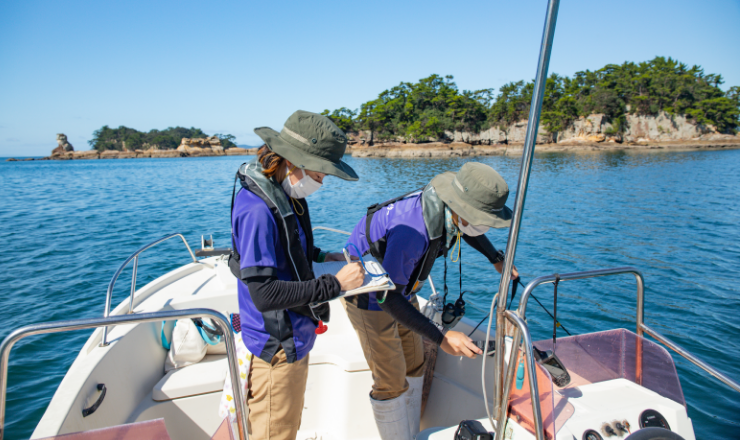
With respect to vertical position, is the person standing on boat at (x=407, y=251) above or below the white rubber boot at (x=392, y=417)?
above

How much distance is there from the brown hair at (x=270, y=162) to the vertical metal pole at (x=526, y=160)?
0.93m

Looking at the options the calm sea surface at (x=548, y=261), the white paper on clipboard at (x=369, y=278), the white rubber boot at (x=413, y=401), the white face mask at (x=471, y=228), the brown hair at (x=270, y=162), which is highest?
the brown hair at (x=270, y=162)

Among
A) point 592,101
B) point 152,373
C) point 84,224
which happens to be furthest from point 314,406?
point 592,101

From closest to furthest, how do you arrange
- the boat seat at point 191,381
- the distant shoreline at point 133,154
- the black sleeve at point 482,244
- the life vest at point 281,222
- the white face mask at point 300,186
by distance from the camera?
1. the life vest at point 281,222
2. the white face mask at point 300,186
3. the boat seat at point 191,381
4. the black sleeve at point 482,244
5. the distant shoreline at point 133,154

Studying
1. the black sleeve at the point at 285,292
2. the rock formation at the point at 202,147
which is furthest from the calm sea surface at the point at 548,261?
the rock formation at the point at 202,147

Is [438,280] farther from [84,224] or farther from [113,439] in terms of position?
[84,224]

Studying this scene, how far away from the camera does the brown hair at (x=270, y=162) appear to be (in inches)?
62.3

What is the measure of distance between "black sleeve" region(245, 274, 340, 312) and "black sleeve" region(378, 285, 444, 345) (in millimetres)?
404

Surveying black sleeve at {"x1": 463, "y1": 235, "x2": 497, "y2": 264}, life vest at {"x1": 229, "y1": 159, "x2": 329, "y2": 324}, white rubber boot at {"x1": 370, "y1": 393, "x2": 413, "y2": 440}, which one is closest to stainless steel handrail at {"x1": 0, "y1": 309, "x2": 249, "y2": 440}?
life vest at {"x1": 229, "y1": 159, "x2": 329, "y2": 324}

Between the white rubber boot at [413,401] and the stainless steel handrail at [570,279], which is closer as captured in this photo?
the stainless steel handrail at [570,279]

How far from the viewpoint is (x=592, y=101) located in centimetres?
6209

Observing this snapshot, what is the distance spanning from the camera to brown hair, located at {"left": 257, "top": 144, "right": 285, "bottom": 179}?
158 centimetres

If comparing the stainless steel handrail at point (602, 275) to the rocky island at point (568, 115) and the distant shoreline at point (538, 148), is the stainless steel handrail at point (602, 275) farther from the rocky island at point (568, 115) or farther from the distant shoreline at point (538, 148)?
the distant shoreline at point (538, 148)

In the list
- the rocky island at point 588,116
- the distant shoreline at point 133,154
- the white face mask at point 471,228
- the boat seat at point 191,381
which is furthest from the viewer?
the distant shoreline at point 133,154
